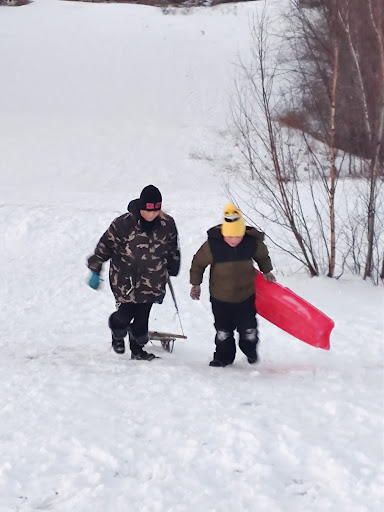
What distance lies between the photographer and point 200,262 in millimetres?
4914

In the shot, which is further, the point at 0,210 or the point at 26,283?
the point at 0,210

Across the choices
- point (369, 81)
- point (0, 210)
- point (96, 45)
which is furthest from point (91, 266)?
point (96, 45)

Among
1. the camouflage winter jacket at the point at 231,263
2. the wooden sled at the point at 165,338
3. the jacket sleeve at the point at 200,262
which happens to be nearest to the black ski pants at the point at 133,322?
the wooden sled at the point at 165,338

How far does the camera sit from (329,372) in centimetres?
474

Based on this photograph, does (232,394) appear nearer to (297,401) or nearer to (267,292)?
(297,401)

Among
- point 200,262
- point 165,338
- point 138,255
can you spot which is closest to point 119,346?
point 165,338

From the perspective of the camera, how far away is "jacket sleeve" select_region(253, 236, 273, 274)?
16.0ft

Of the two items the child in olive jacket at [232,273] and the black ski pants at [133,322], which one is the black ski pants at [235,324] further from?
the black ski pants at [133,322]

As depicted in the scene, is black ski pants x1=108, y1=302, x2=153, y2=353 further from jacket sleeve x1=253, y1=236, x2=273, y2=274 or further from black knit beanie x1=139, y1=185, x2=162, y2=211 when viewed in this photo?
jacket sleeve x1=253, y1=236, x2=273, y2=274

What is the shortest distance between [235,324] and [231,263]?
640mm

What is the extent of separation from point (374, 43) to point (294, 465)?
732 cm

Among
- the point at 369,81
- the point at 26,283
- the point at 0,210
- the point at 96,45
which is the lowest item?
the point at 26,283

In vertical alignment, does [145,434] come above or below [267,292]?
below

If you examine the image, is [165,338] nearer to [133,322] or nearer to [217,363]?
[133,322]
